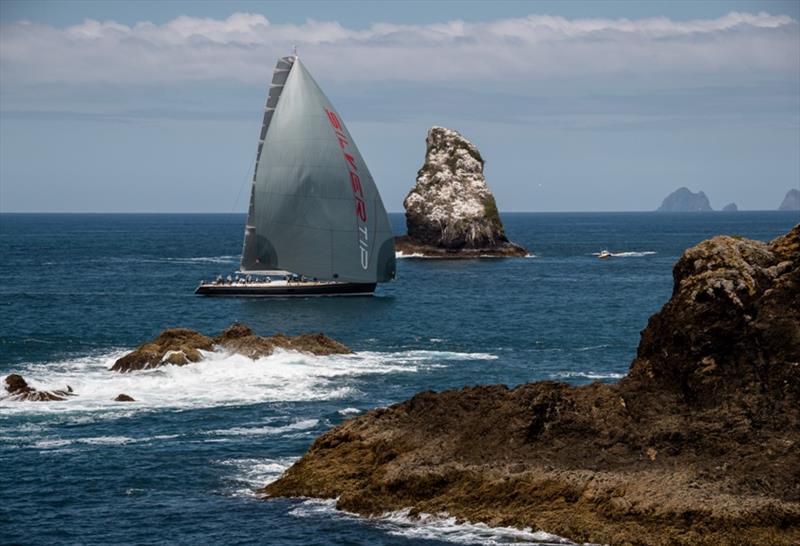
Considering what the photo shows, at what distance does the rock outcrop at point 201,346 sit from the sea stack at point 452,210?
87.4 meters

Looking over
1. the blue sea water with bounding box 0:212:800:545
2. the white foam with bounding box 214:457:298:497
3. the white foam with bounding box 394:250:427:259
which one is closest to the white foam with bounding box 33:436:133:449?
the blue sea water with bounding box 0:212:800:545

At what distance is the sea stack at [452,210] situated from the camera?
153500 mm

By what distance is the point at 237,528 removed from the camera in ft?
110

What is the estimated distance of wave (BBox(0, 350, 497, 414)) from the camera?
51.6 metres

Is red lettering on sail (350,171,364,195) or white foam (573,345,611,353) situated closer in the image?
white foam (573,345,611,353)

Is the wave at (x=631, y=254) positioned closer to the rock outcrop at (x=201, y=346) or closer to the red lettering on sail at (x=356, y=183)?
the red lettering on sail at (x=356, y=183)

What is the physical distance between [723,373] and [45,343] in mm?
47327

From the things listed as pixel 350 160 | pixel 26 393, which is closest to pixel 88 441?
pixel 26 393

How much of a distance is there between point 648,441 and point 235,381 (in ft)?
89.9

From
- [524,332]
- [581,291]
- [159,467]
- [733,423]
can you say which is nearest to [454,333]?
[524,332]

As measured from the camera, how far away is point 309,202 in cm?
9844

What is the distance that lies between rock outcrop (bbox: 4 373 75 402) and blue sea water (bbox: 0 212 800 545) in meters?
0.67

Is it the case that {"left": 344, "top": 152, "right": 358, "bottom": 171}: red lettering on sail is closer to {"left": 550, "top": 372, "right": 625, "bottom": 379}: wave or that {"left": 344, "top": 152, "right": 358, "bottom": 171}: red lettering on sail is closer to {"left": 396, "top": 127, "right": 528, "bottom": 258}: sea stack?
{"left": 550, "top": 372, "right": 625, "bottom": 379}: wave

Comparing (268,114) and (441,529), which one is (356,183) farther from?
(441,529)
